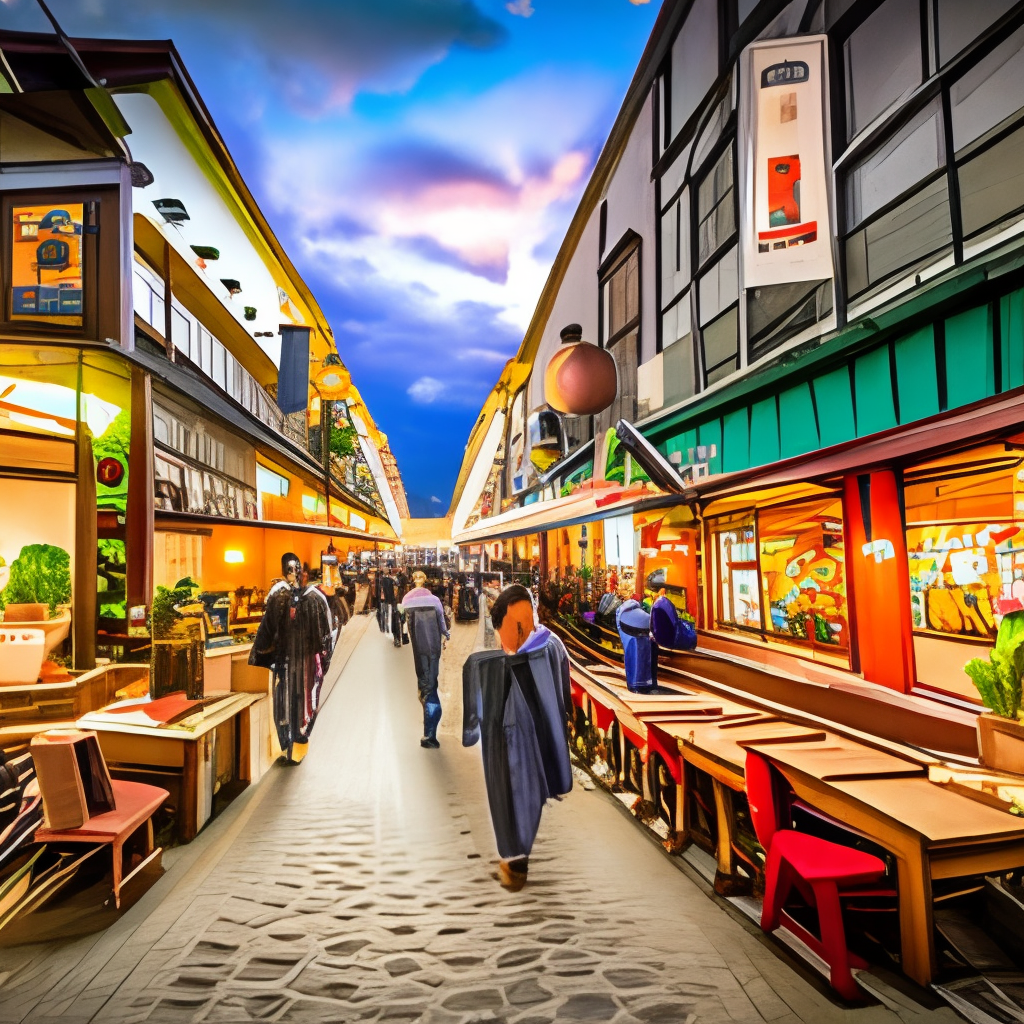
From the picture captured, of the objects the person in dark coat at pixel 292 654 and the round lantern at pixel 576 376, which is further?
the round lantern at pixel 576 376

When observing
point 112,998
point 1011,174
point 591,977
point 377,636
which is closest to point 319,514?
point 377,636

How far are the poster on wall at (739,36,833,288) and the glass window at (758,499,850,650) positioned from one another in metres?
1.54

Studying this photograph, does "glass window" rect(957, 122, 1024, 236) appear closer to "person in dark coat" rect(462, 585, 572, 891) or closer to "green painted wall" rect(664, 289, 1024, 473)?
"green painted wall" rect(664, 289, 1024, 473)

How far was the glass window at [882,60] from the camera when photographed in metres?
2.88

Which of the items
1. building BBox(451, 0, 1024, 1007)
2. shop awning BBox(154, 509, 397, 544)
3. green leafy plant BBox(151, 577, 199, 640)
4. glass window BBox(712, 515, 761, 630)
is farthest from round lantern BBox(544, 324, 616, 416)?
green leafy plant BBox(151, 577, 199, 640)

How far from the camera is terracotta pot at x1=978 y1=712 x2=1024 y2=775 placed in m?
2.09

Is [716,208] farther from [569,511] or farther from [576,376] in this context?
[569,511]

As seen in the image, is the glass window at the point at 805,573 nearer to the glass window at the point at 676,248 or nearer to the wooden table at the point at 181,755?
the glass window at the point at 676,248

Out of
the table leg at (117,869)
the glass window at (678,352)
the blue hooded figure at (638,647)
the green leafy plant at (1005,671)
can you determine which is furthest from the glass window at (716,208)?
the table leg at (117,869)

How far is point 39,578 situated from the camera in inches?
132

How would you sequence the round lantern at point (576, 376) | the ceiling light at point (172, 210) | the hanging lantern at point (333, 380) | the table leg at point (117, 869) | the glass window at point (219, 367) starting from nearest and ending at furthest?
the table leg at point (117, 869)
the ceiling light at point (172, 210)
the hanging lantern at point (333, 380)
the round lantern at point (576, 376)
the glass window at point (219, 367)

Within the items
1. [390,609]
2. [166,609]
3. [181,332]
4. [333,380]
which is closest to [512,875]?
[390,609]

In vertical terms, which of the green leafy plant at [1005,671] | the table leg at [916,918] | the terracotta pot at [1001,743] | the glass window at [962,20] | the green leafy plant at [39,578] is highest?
the glass window at [962,20]

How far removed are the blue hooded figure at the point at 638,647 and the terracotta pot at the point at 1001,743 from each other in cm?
174
